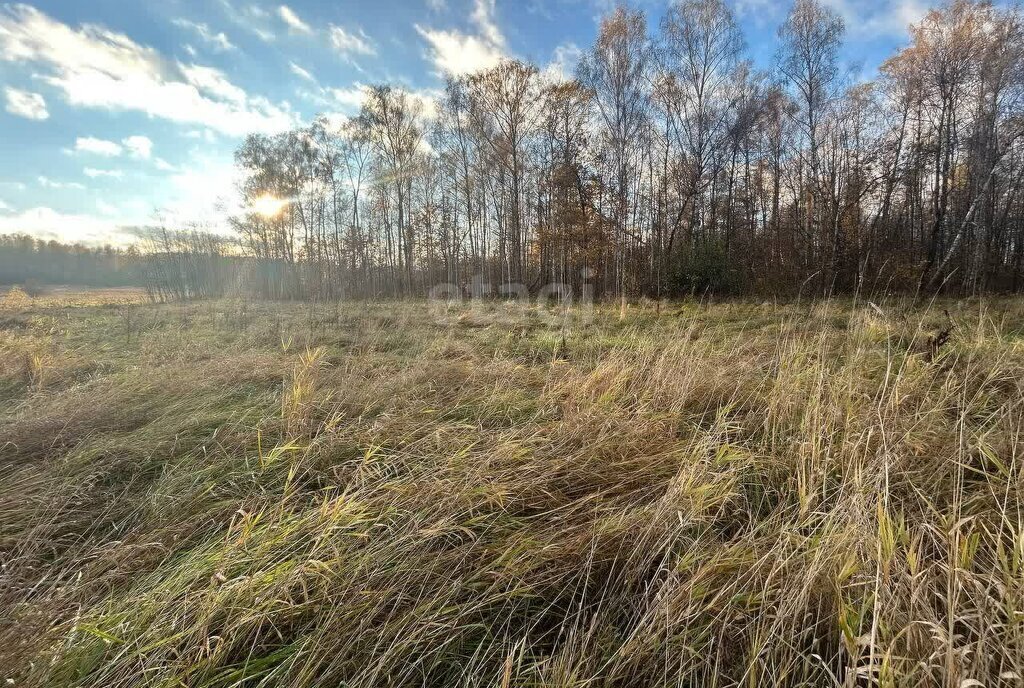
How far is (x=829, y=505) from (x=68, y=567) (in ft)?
9.50

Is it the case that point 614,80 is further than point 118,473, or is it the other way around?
point 614,80

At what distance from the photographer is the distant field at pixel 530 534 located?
3.60 feet

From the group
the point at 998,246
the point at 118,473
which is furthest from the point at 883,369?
the point at 998,246

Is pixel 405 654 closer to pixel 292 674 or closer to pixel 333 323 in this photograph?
pixel 292 674

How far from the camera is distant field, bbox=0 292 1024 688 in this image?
1.10m

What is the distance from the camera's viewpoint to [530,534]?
5.49 feet

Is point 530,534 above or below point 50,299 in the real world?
below

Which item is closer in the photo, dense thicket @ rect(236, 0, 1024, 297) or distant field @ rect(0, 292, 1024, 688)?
distant field @ rect(0, 292, 1024, 688)

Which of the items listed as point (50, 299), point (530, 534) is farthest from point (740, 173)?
point (50, 299)

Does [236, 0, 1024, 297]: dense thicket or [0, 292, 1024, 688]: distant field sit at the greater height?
[236, 0, 1024, 297]: dense thicket

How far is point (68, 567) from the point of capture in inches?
60.6

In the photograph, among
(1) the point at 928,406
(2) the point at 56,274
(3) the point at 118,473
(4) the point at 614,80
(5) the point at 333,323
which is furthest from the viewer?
(2) the point at 56,274

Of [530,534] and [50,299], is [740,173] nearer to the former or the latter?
[530,534]

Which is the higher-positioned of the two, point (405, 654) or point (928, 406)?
point (928, 406)
